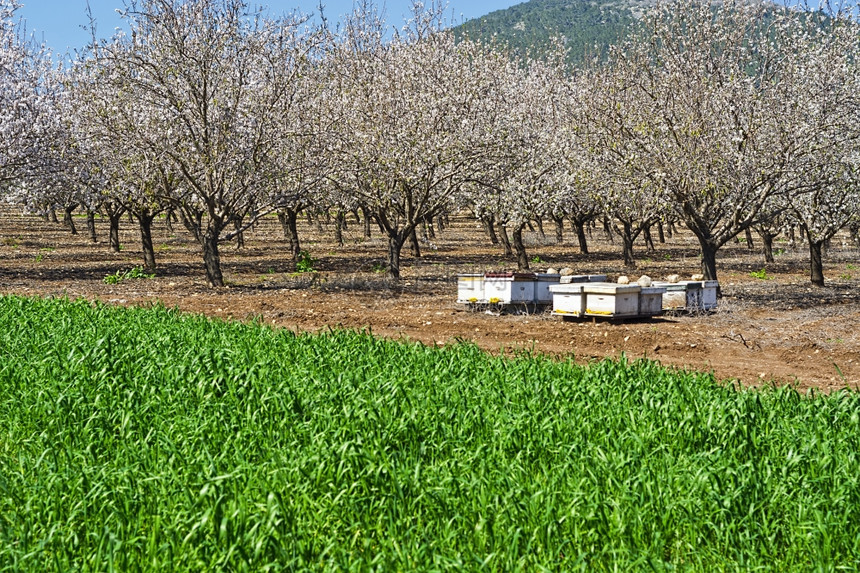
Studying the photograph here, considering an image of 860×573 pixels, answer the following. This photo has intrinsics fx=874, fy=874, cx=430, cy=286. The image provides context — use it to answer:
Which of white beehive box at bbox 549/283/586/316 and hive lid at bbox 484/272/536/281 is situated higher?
hive lid at bbox 484/272/536/281

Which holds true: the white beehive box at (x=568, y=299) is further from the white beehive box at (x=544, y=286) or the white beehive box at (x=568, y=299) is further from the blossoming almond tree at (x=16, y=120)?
the blossoming almond tree at (x=16, y=120)

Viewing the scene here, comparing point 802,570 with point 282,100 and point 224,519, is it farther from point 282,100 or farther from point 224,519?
point 282,100

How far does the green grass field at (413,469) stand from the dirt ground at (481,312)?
3232mm

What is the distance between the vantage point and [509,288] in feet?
65.1

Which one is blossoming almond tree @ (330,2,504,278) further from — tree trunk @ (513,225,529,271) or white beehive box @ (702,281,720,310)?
white beehive box @ (702,281,720,310)

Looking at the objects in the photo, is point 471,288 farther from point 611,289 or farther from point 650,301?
point 650,301

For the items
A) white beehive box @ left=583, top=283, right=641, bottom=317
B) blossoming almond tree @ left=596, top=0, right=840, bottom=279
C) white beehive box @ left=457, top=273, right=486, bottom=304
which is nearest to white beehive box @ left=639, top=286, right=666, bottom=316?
white beehive box @ left=583, top=283, right=641, bottom=317

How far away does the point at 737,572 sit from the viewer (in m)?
5.23

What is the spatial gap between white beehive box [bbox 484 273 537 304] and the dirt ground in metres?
0.42

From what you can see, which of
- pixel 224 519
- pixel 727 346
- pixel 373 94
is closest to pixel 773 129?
pixel 727 346

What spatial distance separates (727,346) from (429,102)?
14.9 metres

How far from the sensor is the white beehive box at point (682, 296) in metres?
19.7

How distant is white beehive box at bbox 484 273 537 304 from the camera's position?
19.9 metres

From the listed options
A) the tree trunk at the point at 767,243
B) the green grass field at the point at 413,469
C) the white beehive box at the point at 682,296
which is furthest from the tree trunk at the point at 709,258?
the tree trunk at the point at 767,243
